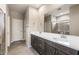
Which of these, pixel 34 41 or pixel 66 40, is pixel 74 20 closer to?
pixel 66 40

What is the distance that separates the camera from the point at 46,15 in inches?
86.4

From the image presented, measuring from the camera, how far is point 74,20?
168 cm

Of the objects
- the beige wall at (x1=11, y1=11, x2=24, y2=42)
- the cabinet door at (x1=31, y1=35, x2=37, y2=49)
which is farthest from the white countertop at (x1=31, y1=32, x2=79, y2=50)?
the cabinet door at (x1=31, y1=35, x2=37, y2=49)

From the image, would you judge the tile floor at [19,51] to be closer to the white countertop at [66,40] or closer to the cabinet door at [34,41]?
the white countertop at [66,40]

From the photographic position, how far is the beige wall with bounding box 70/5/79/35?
1.59 metres

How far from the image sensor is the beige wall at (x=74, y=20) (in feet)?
5.22

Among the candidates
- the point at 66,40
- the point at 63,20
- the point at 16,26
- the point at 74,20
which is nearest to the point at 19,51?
the point at 16,26

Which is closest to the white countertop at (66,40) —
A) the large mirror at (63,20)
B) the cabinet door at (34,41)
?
the large mirror at (63,20)

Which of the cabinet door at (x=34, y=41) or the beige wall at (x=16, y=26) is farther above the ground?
the beige wall at (x=16, y=26)

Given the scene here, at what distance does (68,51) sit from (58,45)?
31cm

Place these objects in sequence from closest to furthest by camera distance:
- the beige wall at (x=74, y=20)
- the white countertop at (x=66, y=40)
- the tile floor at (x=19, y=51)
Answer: the white countertop at (x=66, y=40), the beige wall at (x=74, y=20), the tile floor at (x=19, y=51)

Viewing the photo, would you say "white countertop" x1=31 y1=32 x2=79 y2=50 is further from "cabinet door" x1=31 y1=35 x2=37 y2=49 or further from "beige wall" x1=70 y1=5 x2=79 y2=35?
"cabinet door" x1=31 y1=35 x2=37 y2=49

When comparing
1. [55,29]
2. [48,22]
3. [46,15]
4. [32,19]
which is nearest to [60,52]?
[55,29]
